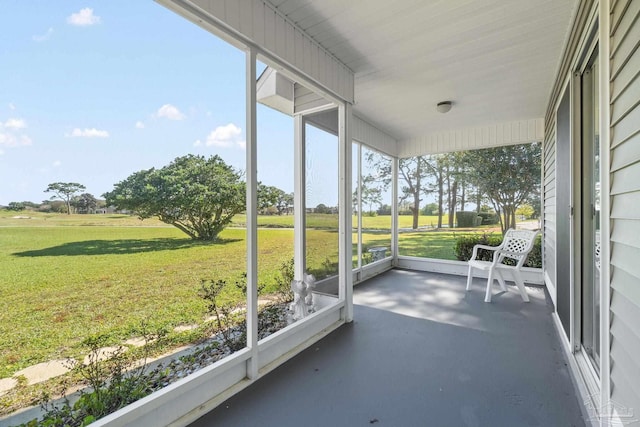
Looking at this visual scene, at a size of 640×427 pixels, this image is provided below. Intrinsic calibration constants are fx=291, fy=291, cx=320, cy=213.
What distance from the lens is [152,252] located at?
204 cm

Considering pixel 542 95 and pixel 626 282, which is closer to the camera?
pixel 626 282

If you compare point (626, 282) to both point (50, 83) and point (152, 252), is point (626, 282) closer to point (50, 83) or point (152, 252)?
point (152, 252)

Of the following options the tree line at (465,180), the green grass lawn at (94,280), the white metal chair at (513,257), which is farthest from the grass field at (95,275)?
the tree line at (465,180)

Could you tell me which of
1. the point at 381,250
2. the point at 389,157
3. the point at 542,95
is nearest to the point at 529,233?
the point at 542,95

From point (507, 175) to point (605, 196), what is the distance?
4.93 metres

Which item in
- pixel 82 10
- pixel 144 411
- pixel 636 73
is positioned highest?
pixel 82 10

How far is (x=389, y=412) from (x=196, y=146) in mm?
2225

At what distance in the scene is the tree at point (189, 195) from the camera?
1849 mm

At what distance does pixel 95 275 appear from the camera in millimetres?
1704

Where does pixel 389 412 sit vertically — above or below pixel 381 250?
below

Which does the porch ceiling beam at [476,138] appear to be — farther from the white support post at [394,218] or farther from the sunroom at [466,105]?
the sunroom at [466,105]

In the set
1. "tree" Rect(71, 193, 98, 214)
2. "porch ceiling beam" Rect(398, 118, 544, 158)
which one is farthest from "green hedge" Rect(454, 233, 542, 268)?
"tree" Rect(71, 193, 98, 214)

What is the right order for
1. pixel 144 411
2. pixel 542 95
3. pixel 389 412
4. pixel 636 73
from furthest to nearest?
1. pixel 542 95
2. pixel 389 412
3. pixel 144 411
4. pixel 636 73

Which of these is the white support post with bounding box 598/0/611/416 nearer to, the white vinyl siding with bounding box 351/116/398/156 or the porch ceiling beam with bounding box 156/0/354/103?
the porch ceiling beam with bounding box 156/0/354/103
